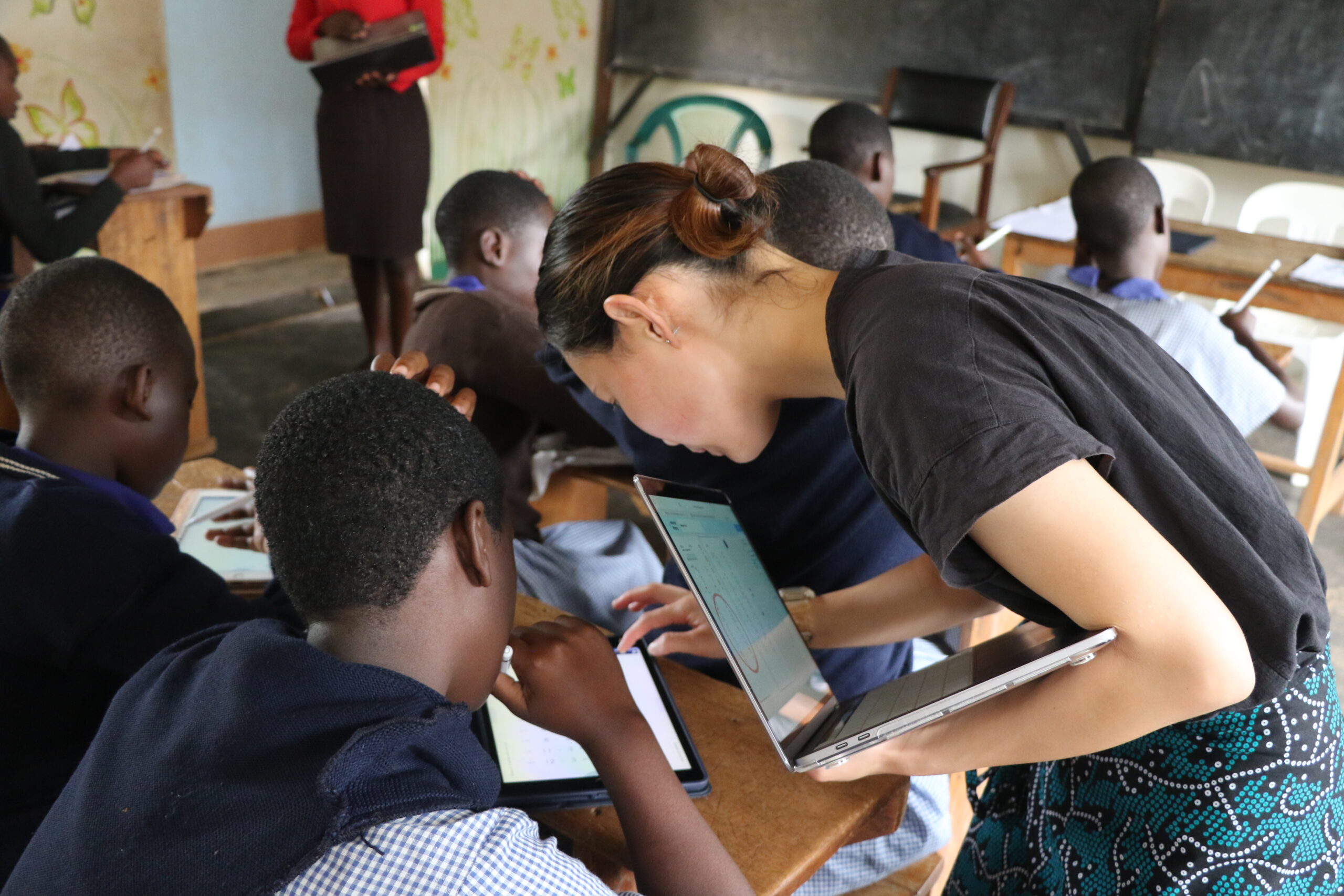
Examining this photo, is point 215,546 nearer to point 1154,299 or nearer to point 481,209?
point 481,209

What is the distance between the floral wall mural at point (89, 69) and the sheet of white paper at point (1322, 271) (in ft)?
13.1

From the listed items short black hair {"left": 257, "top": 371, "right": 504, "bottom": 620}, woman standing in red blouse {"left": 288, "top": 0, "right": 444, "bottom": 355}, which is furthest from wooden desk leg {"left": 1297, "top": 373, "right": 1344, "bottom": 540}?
woman standing in red blouse {"left": 288, "top": 0, "right": 444, "bottom": 355}

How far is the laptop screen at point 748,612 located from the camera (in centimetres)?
95

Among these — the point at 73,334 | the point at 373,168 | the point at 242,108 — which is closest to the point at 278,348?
the point at 373,168

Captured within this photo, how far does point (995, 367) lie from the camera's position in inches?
29.1

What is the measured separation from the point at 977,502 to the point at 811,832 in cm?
38

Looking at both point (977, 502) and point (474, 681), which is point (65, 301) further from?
point (977, 502)

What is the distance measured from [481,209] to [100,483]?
1.07m

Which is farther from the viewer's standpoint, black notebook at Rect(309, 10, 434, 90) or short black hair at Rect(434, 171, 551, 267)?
black notebook at Rect(309, 10, 434, 90)

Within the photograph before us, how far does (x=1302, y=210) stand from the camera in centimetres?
377

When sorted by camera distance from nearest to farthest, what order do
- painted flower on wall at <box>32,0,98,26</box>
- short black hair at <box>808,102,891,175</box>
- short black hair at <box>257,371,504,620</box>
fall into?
1. short black hair at <box>257,371,504,620</box>
2. short black hair at <box>808,102,891,175</box>
3. painted flower on wall at <box>32,0,98,26</box>

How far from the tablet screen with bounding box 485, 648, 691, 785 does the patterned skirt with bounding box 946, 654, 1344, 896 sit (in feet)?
1.25

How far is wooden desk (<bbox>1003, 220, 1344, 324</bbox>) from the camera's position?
2693mm

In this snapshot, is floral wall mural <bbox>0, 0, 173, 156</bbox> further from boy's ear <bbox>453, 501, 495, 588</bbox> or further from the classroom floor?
boy's ear <bbox>453, 501, 495, 588</bbox>
